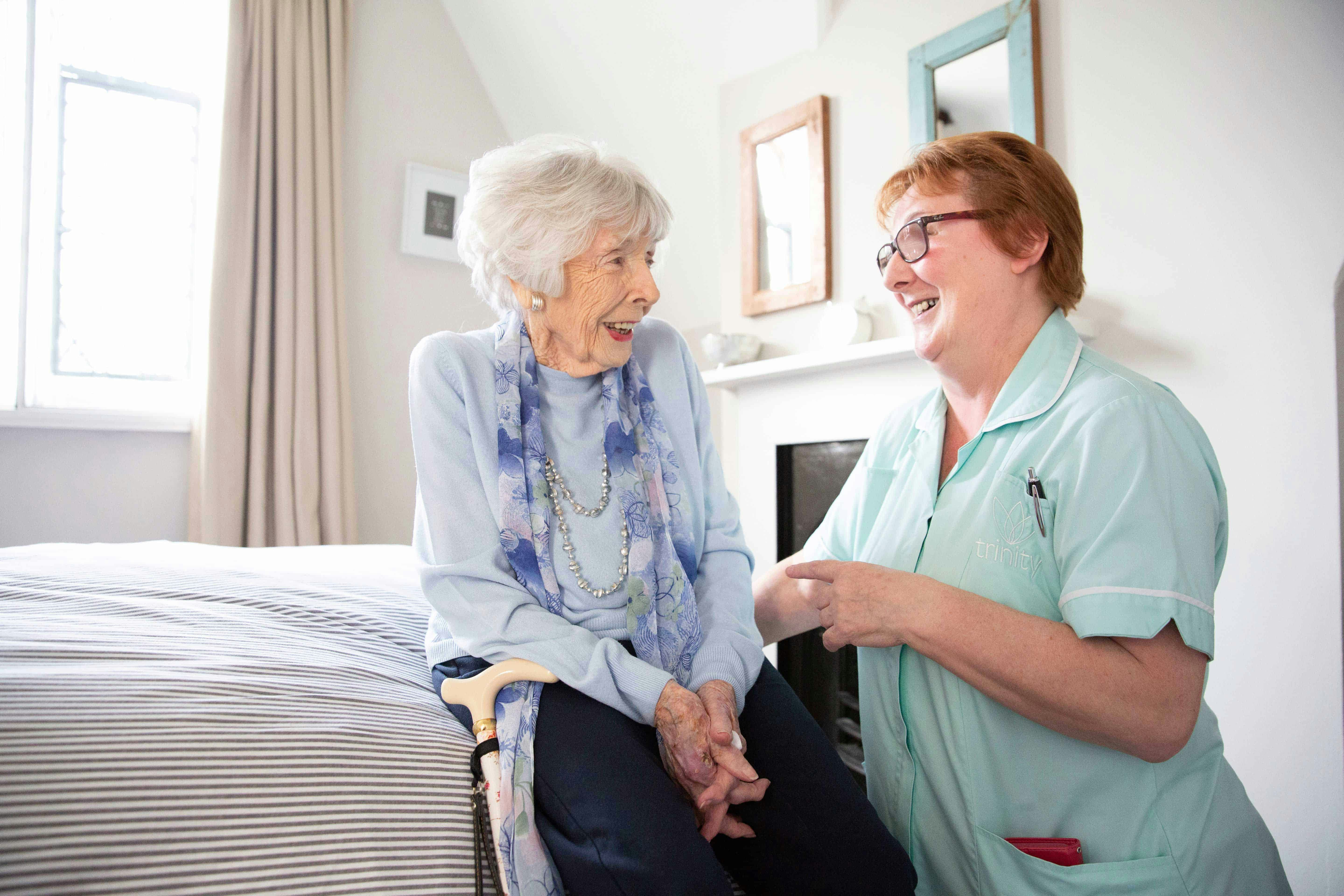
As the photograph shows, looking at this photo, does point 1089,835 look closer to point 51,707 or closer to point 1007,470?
point 1007,470

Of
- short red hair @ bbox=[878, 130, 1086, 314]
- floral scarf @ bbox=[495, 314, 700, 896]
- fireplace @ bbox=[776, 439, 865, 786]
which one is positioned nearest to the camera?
floral scarf @ bbox=[495, 314, 700, 896]

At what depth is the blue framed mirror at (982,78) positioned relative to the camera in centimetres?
195

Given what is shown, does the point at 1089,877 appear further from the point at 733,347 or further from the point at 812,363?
the point at 733,347

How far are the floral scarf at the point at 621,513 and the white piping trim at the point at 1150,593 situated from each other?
0.50 m

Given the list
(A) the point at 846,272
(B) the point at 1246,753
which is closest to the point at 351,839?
(B) the point at 1246,753

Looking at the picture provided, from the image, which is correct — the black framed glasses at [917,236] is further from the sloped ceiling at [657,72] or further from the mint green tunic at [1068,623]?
the sloped ceiling at [657,72]

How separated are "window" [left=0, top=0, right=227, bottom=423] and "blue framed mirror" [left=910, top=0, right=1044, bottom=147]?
2.68m

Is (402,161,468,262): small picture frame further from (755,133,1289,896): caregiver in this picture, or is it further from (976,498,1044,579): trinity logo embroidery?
(976,498,1044,579): trinity logo embroidery

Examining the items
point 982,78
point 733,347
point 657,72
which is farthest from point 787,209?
point 657,72

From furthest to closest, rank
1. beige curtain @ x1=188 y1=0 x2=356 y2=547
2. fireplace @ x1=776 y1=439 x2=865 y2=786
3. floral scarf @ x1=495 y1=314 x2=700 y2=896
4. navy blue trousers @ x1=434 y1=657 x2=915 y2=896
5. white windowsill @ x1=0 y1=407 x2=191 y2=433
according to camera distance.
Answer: beige curtain @ x1=188 y1=0 x2=356 y2=547
white windowsill @ x1=0 y1=407 x2=191 y2=433
fireplace @ x1=776 y1=439 x2=865 y2=786
floral scarf @ x1=495 y1=314 x2=700 y2=896
navy blue trousers @ x1=434 y1=657 x2=915 y2=896

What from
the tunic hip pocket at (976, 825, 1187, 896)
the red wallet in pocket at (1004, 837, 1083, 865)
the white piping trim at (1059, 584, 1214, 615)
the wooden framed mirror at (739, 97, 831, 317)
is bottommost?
the tunic hip pocket at (976, 825, 1187, 896)

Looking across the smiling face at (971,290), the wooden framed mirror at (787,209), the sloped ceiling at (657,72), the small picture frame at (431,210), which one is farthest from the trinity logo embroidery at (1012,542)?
the small picture frame at (431,210)

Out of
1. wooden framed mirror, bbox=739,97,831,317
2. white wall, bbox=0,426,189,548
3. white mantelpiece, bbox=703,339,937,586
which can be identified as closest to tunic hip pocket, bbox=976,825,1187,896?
white mantelpiece, bbox=703,339,937,586

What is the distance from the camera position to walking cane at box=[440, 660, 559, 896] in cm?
83
